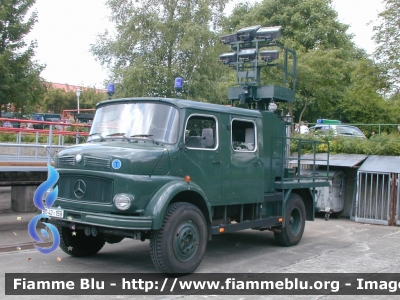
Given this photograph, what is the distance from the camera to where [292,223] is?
991cm

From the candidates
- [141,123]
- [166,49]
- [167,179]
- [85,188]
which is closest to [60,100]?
[166,49]

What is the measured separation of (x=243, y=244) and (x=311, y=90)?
627 inches

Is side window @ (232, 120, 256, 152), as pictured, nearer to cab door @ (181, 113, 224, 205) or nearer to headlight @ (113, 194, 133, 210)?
cab door @ (181, 113, 224, 205)

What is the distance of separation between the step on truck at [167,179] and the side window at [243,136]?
0.02m

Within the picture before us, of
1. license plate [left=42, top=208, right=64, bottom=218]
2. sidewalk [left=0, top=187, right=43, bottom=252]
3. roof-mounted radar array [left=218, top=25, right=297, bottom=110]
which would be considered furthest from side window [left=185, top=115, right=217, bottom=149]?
sidewalk [left=0, top=187, right=43, bottom=252]

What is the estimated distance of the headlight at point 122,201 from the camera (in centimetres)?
632

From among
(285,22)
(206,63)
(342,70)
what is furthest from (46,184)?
(285,22)

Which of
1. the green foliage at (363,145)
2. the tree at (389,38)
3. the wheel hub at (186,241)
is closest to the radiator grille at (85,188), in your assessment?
the wheel hub at (186,241)

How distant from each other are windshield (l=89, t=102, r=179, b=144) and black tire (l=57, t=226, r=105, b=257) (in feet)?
5.35

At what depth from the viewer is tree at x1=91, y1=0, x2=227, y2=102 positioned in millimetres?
20625

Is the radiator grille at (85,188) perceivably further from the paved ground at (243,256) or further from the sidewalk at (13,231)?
the sidewalk at (13,231)

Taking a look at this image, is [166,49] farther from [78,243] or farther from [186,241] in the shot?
[186,241]

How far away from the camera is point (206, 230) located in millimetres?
7164

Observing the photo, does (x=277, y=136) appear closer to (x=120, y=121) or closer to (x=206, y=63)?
(x=120, y=121)
